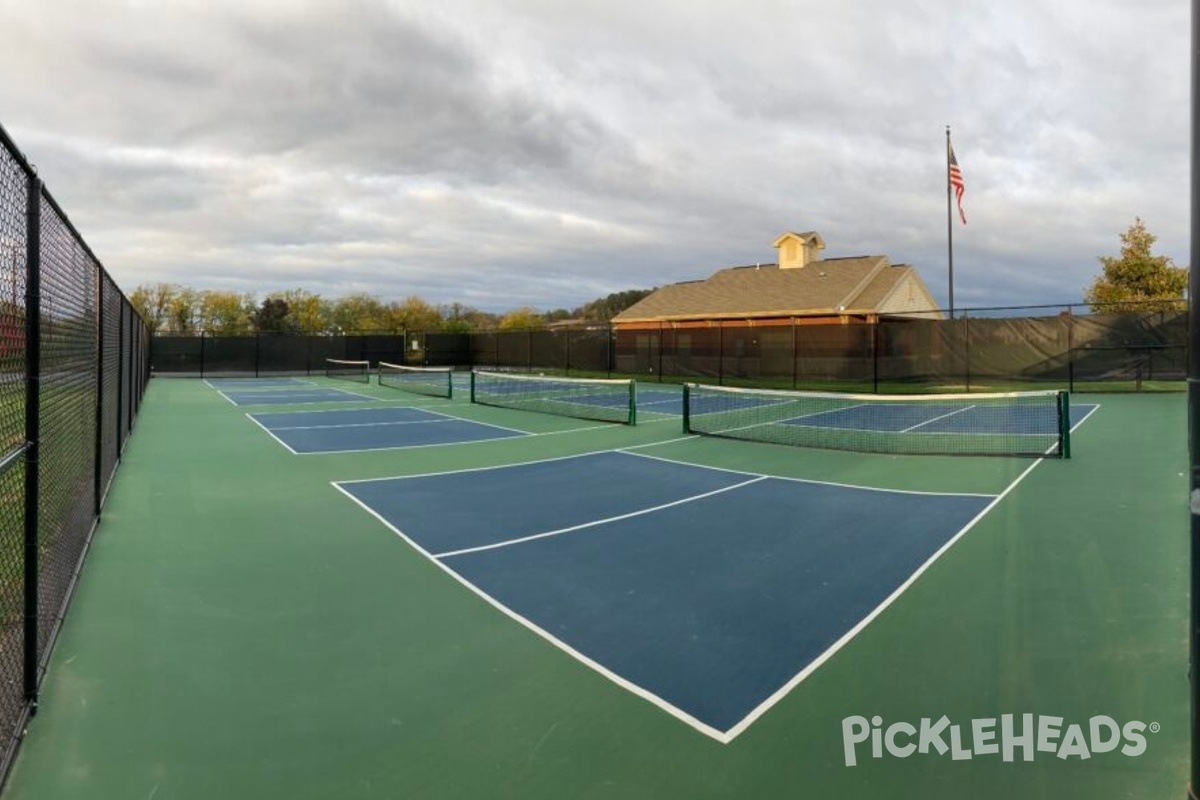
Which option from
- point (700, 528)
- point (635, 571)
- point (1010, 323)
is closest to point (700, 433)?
point (700, 528)

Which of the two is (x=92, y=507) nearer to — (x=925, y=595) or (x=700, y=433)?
(x=925, y=595)

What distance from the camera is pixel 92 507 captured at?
6.72m

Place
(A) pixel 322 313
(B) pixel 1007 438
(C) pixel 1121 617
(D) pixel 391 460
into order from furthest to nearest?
(A) pixel 322 313
(B) pixel 1007 438
(D) pixel 391 460
(C) pixel 1121 617

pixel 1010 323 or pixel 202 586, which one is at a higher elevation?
pixel 1010 323

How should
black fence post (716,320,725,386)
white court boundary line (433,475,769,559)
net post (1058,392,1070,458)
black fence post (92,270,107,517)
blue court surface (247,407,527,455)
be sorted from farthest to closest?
1. black fence post (716,320,725,386)
2. blue court surface (247,407,527,455)
3. net post (1058,392,1070,458)
4. black fence post (92,270,107,517)
5. white court boundary line (433,475,769,559)

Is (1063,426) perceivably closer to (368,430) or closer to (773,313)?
(368,430)

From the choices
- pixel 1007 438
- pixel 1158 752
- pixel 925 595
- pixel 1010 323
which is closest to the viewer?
pixel 1158 752

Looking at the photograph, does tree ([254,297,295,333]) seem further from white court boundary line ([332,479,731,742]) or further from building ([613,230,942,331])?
white court boundary line ([332,479,731,742])

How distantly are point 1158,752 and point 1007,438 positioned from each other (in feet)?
35.9

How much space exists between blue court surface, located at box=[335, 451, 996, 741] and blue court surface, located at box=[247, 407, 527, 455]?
3481 mm

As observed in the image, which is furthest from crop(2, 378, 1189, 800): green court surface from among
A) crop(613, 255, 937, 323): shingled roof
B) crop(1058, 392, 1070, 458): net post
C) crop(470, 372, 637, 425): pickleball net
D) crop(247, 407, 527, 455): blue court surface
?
crop(613, 255, 937, 323): shingled roof

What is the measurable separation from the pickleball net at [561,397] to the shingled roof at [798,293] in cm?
1038

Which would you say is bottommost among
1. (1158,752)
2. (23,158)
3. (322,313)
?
(1158,752)

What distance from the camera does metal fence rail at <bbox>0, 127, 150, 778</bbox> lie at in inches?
117
